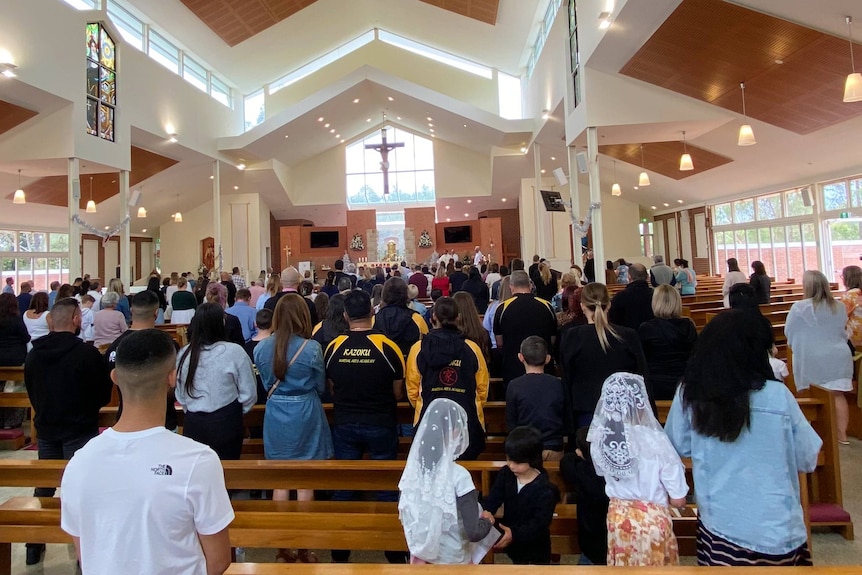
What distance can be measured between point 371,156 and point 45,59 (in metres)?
12.8

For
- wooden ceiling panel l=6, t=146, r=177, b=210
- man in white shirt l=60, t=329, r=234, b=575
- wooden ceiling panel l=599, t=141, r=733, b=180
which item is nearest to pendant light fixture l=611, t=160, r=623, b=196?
wooden ceiling panel l=599, t=141, r=733, b=180

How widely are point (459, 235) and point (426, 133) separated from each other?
13.2ft

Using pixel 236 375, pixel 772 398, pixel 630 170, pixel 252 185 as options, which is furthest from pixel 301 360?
pixel 252 185

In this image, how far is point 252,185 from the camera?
18.3 meters

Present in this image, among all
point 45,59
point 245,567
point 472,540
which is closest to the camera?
point 245,567

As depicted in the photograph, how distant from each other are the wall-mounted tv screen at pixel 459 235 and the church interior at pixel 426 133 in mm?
145

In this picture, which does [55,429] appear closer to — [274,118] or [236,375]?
[236,375]

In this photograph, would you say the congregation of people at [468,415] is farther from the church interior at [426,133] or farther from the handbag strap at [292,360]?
the church interior at [426,133]

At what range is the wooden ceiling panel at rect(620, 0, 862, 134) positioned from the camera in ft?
22.4

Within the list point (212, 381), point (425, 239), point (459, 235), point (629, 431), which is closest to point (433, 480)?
point (629, 431)

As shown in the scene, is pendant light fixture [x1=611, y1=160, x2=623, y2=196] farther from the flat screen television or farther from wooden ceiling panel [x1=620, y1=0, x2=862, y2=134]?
the flat screen television

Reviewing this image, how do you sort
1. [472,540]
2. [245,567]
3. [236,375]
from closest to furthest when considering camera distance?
1. [245,567]
2. [472,540]
3. [236,375]

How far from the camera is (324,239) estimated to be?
20.8 m

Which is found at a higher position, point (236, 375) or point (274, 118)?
point (274, 118)
